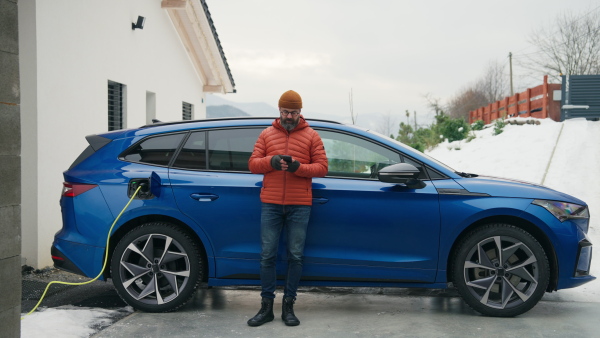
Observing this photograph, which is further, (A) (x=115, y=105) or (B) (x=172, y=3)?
(B) (x=172, y=3)

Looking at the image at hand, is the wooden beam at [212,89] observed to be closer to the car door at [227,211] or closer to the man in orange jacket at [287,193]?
the car door at [227,211]

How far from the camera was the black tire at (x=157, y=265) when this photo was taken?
5.46 metres

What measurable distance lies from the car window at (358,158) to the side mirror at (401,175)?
0.21 m

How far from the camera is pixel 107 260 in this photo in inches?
220

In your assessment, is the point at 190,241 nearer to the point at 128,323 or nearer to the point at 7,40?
the point at 128,323

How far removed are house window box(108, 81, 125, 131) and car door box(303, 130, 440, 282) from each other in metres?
6.31

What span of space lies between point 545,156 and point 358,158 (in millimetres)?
11269

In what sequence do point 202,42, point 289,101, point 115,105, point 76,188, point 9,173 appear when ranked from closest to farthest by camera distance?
point 9,173 < point 289,101 < point 76,188 < point 115,105 < point 202,42

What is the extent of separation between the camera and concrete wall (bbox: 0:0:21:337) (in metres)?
3.52

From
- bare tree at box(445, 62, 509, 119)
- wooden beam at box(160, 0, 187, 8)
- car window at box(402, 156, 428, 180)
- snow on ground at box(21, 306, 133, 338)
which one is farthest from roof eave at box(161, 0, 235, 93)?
bare tree at box(445, 62, 509, 119)

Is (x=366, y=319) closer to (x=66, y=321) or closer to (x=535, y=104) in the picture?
(x=66, y=321)

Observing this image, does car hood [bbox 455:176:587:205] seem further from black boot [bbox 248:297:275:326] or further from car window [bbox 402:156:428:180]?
black boot [bbox 248:297:275:326]

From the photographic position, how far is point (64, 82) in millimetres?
8281

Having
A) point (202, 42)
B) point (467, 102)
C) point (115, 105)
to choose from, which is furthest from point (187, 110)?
point (467, 102)
